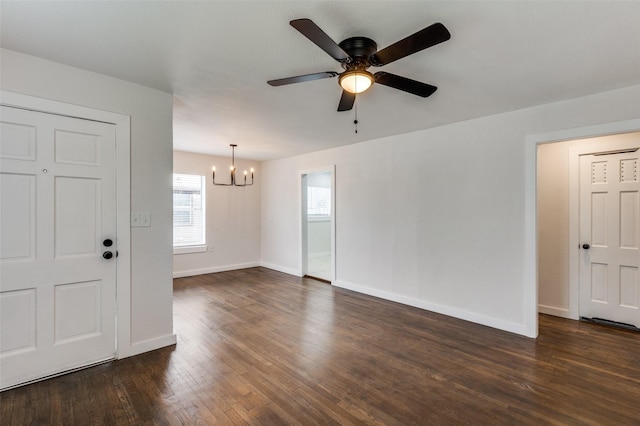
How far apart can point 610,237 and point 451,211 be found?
1.76 metres

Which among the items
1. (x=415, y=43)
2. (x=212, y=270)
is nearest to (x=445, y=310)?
(x=415, y=43)

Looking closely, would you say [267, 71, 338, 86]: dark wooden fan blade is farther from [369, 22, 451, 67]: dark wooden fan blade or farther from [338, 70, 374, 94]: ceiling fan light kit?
[369, 22, 451, 67]: dark wooden fan blade

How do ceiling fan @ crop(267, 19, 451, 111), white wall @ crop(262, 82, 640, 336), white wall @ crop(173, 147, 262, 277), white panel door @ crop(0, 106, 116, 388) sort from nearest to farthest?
ceiling fan @ crop(267, 19, 451, 111) → white panel door @ crop(0, 106, 116, 388) → white wall @ crop(262, 82, 640, 336) → white wall @ crop(173, 147, 262, 277)

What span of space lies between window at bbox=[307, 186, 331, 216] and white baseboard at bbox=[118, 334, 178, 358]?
5.30 m

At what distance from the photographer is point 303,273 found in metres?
5.77

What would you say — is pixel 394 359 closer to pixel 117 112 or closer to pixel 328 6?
pixel 328 6

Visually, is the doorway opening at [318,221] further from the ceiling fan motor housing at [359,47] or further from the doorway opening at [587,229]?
the ceiling fan motor housing at [359,47]

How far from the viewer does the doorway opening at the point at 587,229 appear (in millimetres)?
3311

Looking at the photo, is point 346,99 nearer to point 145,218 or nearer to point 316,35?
point 316,35


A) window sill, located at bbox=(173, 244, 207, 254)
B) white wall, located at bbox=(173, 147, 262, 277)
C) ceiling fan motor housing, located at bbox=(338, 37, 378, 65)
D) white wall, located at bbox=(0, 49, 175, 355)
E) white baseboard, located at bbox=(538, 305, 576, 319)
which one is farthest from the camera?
white wall, located at bbox=(173, 147, 262, 277)

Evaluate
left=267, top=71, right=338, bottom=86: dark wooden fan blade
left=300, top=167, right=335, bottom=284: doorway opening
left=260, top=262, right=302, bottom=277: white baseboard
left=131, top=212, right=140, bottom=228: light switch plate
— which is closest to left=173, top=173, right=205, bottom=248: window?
left=260, top=262, right=302, bottom=277: white baseboard

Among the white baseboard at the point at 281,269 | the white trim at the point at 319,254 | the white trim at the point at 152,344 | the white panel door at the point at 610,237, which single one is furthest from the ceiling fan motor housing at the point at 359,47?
the white trim at the point at 319,254

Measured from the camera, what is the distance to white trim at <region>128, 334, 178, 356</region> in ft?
8.65

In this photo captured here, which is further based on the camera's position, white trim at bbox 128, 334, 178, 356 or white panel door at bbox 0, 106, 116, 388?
white trim at bbox 128, 334, 178, 356
